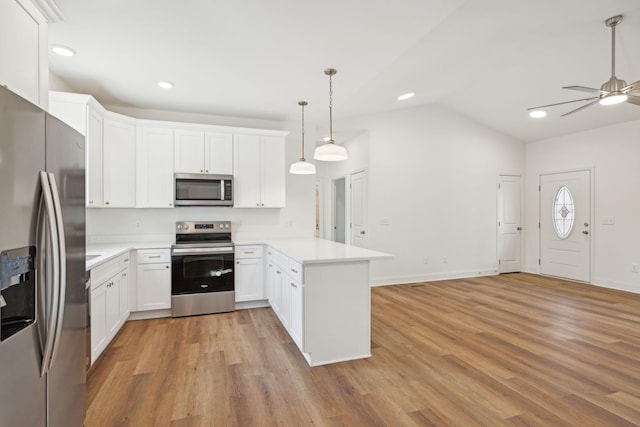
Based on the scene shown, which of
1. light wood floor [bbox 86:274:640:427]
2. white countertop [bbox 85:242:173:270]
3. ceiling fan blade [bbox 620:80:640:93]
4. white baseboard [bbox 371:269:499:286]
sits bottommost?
light wood floor [bbox 86:274:640:427]

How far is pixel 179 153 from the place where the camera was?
404 centimetres

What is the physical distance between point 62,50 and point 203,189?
1908 millimetres

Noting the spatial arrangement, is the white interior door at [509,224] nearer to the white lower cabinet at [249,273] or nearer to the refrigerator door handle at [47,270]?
the white lower cabinet at [249,273]

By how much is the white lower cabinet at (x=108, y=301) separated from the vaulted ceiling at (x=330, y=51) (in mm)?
1818

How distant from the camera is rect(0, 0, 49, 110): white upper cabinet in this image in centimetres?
136

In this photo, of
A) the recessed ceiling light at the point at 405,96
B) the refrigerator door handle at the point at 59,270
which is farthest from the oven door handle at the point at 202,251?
the recessed ceiling light at the point at 405,96

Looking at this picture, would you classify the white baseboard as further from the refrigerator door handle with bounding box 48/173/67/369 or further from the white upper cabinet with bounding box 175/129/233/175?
the refrigerator door handle with bounding box 48/173/67/369

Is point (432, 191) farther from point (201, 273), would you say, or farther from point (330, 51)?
point (201, 273)

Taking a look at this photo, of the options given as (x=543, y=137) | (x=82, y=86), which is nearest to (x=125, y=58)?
(x=82, y=86)

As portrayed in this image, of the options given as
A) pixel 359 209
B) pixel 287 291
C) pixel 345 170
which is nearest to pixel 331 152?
pixel 287 291

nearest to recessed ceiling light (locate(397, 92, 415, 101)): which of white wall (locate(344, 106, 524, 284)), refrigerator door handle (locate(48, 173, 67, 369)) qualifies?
white wall (locate(344, 106, 524, 284))

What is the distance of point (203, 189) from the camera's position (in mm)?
4098

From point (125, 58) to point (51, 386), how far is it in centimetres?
258

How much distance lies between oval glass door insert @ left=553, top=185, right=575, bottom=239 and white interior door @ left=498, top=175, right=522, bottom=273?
2.09 ft
